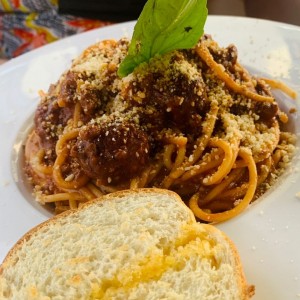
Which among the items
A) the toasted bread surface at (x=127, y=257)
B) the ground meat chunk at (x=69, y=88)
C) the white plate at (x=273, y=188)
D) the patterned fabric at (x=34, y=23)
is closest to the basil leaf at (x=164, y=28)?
the ground meat chunk at (x=69, y=88)

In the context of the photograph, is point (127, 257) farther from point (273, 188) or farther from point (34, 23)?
point (34, 23)

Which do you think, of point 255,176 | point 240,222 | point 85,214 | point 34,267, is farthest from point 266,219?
point 34,267

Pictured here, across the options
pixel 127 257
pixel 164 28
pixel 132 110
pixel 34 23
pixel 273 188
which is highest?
pixel 164 28

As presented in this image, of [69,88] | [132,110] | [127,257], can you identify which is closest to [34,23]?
[69,88]

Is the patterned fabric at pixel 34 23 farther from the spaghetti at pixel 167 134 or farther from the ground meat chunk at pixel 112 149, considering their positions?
the ground meat chunk at pixel 112 149

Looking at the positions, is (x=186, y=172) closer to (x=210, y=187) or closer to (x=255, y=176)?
(x=210, y=187)

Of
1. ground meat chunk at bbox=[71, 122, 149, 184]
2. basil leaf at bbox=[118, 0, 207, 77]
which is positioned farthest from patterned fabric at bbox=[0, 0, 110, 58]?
ground meat chunk at bbox=[71, 122, 149, 184]
